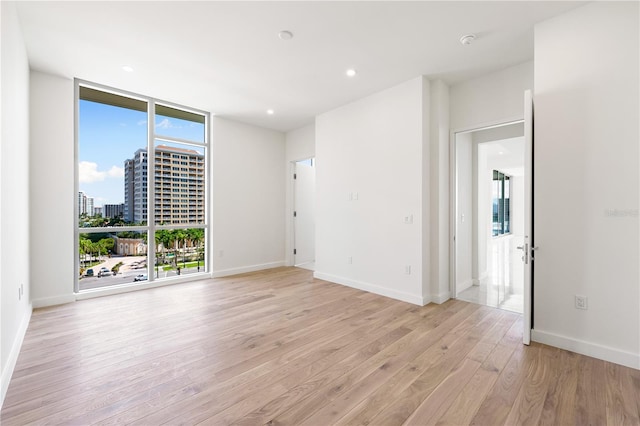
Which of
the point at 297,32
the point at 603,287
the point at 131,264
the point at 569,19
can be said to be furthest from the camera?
the point at 131,264

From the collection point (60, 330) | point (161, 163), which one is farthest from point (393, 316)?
point (161, 163)

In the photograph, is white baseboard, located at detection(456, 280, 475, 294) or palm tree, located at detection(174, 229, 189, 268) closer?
white baseboard, located at detection(456, 280, 475, 294)

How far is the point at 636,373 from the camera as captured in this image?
6.91 feet

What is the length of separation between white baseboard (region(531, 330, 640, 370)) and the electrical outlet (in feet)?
0.94

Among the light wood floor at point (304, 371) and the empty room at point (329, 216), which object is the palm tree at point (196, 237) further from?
Result: the light wood floor at point (304, 371)

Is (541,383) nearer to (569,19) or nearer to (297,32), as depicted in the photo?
(569,19)

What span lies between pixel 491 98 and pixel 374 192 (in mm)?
1887

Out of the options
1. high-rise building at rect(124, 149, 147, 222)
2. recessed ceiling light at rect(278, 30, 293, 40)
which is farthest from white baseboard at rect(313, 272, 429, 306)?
recessed ceiling light at rect(278, 30, 293, 40)

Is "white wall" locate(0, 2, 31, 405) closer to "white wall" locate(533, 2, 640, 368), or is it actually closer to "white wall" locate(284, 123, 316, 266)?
"white wall" locate(284, 123, 316, 266)

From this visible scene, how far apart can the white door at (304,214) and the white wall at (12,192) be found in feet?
14.2

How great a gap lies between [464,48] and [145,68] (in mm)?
3741

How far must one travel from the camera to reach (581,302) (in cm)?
242

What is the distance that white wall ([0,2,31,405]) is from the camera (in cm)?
205

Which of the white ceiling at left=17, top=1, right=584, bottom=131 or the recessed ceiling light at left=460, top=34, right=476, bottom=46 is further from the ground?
the white ceiling at left=17, top=1, right=584, bottom=131
